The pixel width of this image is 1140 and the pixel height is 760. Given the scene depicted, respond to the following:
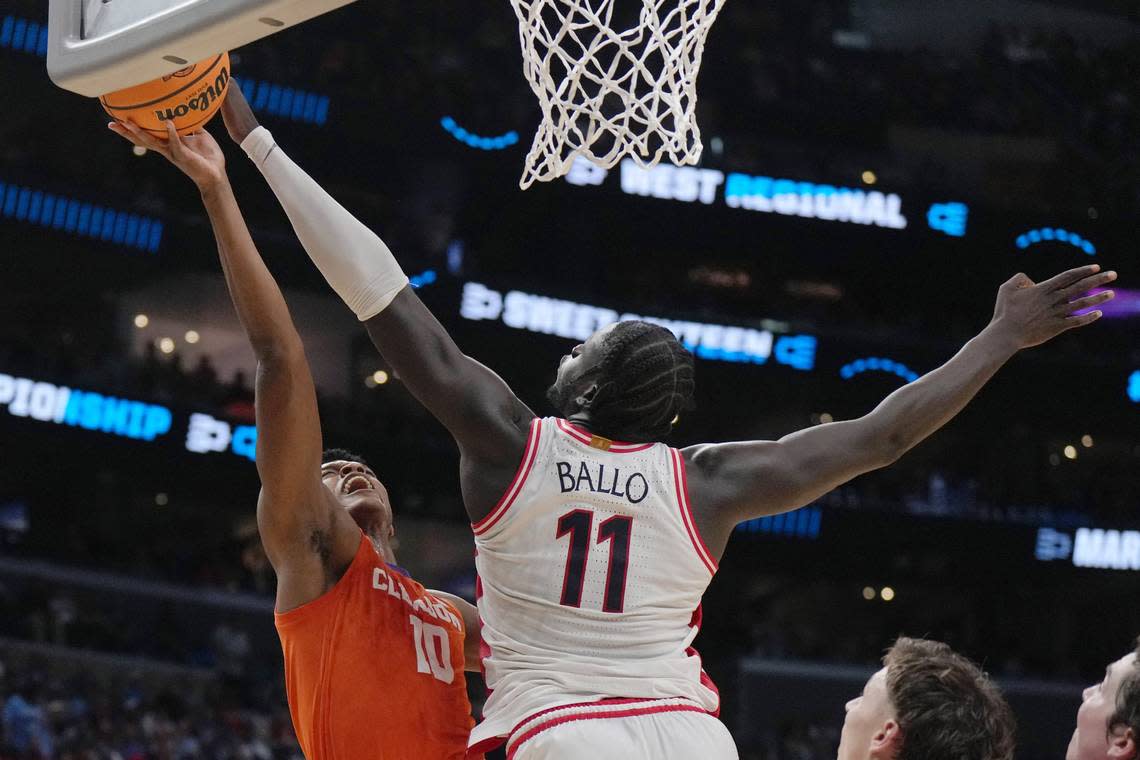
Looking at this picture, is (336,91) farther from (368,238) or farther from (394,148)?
(368,238)

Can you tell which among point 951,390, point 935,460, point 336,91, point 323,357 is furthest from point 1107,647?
point 951,390

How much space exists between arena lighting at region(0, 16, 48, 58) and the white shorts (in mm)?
16802

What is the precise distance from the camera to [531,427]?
9.25 feet

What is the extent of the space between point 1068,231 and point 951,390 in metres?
17.6

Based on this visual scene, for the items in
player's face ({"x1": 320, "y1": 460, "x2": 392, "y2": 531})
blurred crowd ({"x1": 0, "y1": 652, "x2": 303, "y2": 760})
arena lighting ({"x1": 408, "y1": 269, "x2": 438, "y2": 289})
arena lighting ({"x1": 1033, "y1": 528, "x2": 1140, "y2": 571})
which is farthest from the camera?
arena lighting ({"x1": 1033, "y1": 528, "x2": 1140, "y2": 571})

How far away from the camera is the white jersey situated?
2748 millimetres

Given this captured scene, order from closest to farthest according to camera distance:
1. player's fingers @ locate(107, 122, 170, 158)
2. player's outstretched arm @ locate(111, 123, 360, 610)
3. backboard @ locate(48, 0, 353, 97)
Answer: backboard @ locate(48, 0, 353, 97)
player's fingers @ locate(107, 122, 170, 158)
player's outstretched arm @ locate(111, 123, 360, 610)

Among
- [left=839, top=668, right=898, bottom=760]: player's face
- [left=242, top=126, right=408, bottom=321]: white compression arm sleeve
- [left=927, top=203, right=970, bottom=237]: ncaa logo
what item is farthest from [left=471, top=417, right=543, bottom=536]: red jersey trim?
[left=927, top=203, right=970, bottom=237]: ncaa logo

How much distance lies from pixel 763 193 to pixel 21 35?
9931mm

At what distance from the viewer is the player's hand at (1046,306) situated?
3.20 m

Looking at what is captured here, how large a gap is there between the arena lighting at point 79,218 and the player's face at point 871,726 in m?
16.0

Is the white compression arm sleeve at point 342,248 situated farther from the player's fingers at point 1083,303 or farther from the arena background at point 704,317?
the arena background at point 704,317

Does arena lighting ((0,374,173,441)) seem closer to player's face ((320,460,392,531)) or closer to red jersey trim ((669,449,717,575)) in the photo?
player's face ((320,460,392,531))

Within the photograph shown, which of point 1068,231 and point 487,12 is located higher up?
point 487,12
